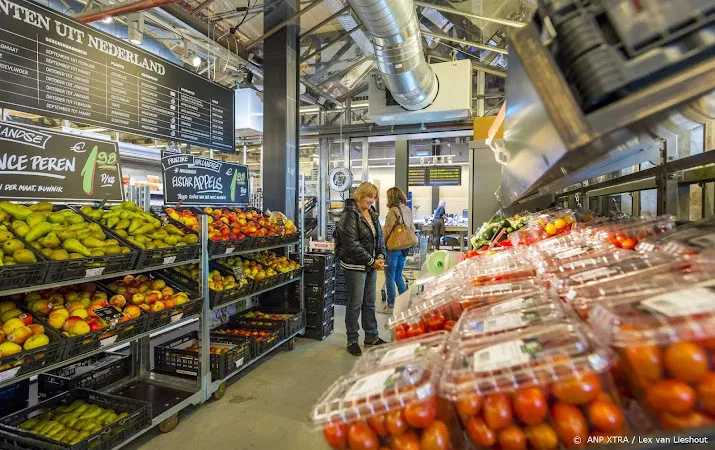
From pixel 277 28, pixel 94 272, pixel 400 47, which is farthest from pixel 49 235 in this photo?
pixel 277 28

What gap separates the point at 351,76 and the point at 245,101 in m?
1.87

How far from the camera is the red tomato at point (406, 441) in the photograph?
0.69m

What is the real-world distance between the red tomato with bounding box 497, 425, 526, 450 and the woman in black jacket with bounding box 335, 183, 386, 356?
3.02 meters

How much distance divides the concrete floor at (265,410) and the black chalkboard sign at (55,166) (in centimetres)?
166

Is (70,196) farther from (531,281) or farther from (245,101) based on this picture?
(245,101)

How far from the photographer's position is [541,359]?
2.22ft

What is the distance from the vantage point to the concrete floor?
2383 millimetres

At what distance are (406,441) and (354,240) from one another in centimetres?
301

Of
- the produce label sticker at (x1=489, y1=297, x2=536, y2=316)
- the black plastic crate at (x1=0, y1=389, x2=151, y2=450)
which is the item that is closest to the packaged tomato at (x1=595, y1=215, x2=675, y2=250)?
the produce label sticker at (x1=489, y1=297, x2=536, y2=316)

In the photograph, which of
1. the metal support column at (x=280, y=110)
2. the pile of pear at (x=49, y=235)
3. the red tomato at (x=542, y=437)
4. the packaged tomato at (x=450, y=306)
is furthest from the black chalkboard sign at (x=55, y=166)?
the red tomato at (x=542, y=437)

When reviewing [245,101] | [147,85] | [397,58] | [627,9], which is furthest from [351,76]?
[627,9]

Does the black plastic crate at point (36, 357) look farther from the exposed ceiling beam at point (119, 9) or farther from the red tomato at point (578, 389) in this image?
the exposed ceiling beam at point (119, 9)

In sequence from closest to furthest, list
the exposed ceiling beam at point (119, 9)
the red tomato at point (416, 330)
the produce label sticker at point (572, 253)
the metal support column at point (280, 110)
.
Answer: the red tomato at point (416, 330), the produce label sticker at point (572, 253), the exposed ceiling beam at point (119, 9), the metal support column at point (280, 110)

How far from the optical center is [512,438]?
0.64 meters
